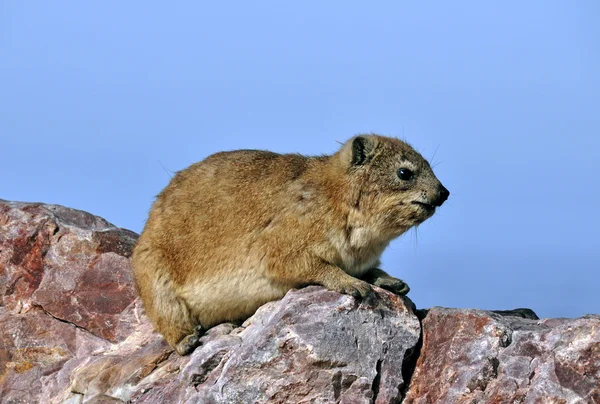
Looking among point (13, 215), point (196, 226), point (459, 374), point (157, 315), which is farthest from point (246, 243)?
point (13, 215)

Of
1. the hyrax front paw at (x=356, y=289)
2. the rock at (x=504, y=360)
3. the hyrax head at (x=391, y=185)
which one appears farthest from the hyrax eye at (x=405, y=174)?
the rock at (x=504, y=360)

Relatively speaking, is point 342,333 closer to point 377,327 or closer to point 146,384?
point 377,327

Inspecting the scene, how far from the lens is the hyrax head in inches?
449

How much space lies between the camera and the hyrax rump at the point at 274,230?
1127 centimetres

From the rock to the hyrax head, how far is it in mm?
1302

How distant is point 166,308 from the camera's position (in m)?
11.9

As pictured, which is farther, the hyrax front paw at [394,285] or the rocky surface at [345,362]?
the hyrax front paw at [394,285]

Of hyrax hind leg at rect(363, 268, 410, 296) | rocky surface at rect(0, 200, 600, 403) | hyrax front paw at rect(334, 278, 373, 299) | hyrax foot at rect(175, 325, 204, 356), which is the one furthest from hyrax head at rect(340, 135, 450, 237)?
hyrax foot at rect(175, 325, 204, 356)

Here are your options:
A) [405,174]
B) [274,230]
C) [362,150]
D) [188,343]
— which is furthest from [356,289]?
[188,343]

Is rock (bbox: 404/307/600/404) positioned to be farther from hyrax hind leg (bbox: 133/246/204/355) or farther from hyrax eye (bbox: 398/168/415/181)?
hyrax hind leg (bbox: 133/246/204/355)

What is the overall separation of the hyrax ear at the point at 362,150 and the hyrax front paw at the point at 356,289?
5.53 ft

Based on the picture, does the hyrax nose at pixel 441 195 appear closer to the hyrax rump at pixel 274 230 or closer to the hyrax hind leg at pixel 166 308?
the hyrax rump at pixel 274 230

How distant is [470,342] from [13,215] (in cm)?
843

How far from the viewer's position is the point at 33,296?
14.4 meters
